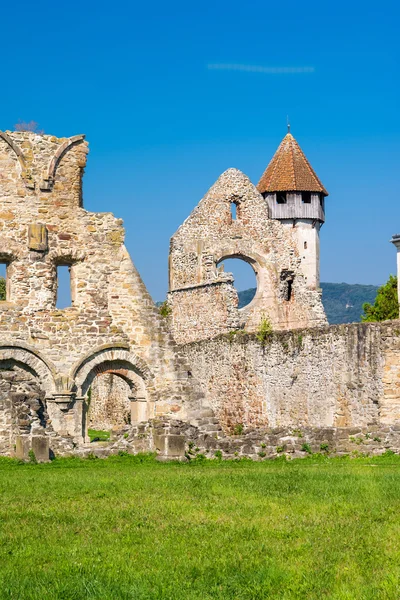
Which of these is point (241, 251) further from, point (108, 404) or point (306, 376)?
point (306, 376)

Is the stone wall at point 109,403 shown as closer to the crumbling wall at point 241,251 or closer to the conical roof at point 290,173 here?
the crumbling wall at point 241,251

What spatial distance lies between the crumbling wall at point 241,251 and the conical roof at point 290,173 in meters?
14.0

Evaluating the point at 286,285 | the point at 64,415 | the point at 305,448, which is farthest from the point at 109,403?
the point at 305,448

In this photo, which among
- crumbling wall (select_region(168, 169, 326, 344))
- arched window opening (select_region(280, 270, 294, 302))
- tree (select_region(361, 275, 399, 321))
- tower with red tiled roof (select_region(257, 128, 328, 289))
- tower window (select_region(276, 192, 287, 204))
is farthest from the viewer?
tower window (select_region(276, 192, 287, 204))

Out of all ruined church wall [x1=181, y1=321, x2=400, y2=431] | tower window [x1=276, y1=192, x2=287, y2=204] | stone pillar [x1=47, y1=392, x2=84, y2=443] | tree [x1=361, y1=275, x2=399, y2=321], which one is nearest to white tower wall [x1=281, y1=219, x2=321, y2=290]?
tower window [x1=276, y1=192, x2=287, y2=204]

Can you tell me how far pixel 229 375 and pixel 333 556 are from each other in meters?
20.1

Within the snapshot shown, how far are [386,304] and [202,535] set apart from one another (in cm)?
4044

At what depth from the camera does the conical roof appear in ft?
172

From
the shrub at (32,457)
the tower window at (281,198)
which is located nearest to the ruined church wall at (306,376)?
the shrub at (32,457)

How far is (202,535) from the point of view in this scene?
10.8 m

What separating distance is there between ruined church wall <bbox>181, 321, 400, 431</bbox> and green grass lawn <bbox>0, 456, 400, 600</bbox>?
23.9ft

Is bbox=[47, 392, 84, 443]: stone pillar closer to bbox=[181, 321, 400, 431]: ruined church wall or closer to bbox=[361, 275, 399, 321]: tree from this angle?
bbox=[181, 321, 400, 431]: ruined church wall

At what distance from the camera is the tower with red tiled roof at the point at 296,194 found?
2069 inches

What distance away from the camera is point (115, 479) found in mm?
15375
